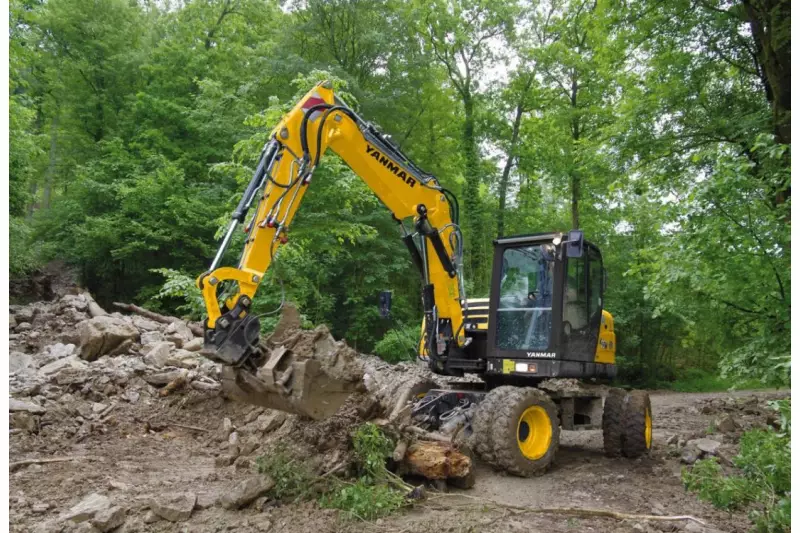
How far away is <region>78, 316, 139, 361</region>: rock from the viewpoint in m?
9.05

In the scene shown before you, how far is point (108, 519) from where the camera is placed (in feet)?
13.3

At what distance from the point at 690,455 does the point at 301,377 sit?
15.4 feet

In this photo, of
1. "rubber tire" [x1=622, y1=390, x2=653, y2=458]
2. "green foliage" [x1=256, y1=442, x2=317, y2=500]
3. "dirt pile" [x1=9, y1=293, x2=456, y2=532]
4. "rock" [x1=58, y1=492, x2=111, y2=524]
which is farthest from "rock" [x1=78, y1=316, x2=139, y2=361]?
"rubber tire" [x1=622, y1=390, x2=653, y2=458]

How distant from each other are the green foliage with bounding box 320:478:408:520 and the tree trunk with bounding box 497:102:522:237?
15751 millimetres

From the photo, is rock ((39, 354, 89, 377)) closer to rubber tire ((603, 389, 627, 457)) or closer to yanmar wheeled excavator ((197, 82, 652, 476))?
yanmar wheeled excavator ((197, 82, 652, 476))

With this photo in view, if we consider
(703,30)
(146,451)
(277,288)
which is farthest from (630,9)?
(146,451)

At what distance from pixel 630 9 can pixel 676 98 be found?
5.03ft

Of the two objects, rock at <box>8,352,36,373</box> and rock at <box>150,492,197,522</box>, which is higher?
rock at <box>8,352,36,373</box>

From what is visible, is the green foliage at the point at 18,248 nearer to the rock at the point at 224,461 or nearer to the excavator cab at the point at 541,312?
the rock at the point at 224,461

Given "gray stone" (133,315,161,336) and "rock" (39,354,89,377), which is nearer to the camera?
"rock" (39,354,89,377)

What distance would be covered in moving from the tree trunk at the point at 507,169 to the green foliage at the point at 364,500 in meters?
15.8

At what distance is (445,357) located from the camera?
6.91 m

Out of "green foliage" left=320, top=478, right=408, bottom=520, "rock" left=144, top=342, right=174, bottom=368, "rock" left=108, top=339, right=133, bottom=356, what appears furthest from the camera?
"rock" left=108, top=339, right=133, bottom=356

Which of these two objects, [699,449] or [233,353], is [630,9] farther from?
[233,353]
